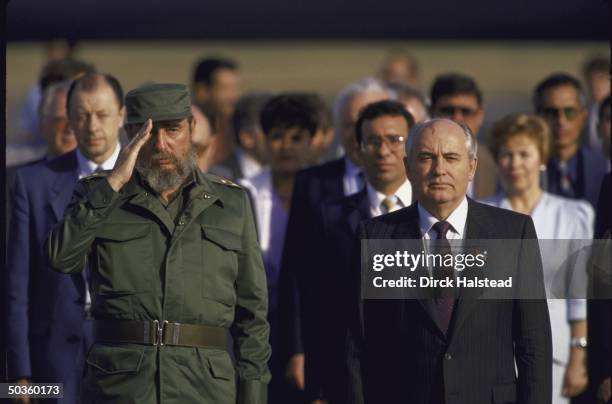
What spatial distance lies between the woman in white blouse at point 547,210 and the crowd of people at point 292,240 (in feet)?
0.04

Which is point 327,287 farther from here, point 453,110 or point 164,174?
point 453,110

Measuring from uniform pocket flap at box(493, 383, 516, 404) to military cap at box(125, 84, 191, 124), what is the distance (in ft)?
5.69

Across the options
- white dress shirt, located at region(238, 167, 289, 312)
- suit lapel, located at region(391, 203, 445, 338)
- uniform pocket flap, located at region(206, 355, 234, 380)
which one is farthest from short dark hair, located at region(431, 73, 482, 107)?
uniform pocket flap, located at region(206, 355, 234, 380)

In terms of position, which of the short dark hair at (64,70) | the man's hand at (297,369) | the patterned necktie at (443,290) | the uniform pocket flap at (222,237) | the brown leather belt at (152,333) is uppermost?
the short dark hair at (64,70)

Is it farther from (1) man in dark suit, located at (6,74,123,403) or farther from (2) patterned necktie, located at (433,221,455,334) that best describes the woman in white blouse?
(1) man in dark suit, located at (6,74,123,403)

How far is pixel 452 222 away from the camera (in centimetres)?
687

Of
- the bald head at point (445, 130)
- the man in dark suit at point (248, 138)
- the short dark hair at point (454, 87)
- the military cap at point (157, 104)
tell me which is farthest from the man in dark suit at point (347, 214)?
the man in dark suit at point (248, 138)

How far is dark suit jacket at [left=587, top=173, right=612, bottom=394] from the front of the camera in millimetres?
7750

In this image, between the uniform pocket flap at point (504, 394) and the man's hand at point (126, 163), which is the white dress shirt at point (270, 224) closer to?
the man's hand at point (126, 163)

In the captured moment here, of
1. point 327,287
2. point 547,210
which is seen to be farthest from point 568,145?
point 327,287

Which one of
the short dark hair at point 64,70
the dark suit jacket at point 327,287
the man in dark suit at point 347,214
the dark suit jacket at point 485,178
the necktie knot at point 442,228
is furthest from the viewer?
the short dark hair at point 64,70

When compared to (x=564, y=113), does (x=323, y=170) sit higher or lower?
lower

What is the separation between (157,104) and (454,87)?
132 inches

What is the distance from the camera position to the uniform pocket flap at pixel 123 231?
21.9 ft
